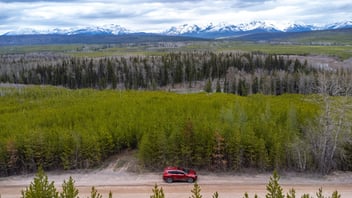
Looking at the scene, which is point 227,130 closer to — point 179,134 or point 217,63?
point 179,134

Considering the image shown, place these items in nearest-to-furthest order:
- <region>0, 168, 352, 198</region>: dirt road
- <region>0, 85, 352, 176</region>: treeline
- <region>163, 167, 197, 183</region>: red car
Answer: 1. <region>0, 168, 352, 198</region>: dirt road
2. <region>163, 167, 197, 183</region>: red car
3. <region>0, 85, 352, 176</region>: treeline

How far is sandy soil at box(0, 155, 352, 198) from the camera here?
110 ft

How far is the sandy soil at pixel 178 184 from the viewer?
3344cm

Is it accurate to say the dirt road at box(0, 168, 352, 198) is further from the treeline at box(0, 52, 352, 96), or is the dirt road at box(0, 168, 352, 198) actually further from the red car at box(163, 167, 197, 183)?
the treeline at box(0, 52, 352, 96)

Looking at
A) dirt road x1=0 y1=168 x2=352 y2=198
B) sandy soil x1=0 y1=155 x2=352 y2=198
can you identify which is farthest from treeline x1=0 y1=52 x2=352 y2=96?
dirt road x1=0 y1=168 x2=352 y2=198

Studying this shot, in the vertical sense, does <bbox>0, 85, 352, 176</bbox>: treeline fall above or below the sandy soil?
above

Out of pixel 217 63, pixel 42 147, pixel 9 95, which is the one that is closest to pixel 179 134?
pixel 42 147

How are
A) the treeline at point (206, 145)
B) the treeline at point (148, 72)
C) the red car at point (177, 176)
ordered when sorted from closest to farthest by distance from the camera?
the red car at point (177, 176), the treeline at point (206, 145), the treeline at point (148, 72)

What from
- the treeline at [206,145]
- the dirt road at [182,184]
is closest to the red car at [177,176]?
the dirt road at [182,184]

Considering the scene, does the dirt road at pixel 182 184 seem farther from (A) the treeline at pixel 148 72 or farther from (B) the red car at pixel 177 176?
(A) the treeline at pixel 148 72

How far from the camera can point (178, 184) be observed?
3481 centimetres

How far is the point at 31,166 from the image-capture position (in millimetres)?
39812

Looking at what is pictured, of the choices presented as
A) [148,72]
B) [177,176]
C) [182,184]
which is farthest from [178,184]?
[148,72]

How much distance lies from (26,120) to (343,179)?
45.0m
